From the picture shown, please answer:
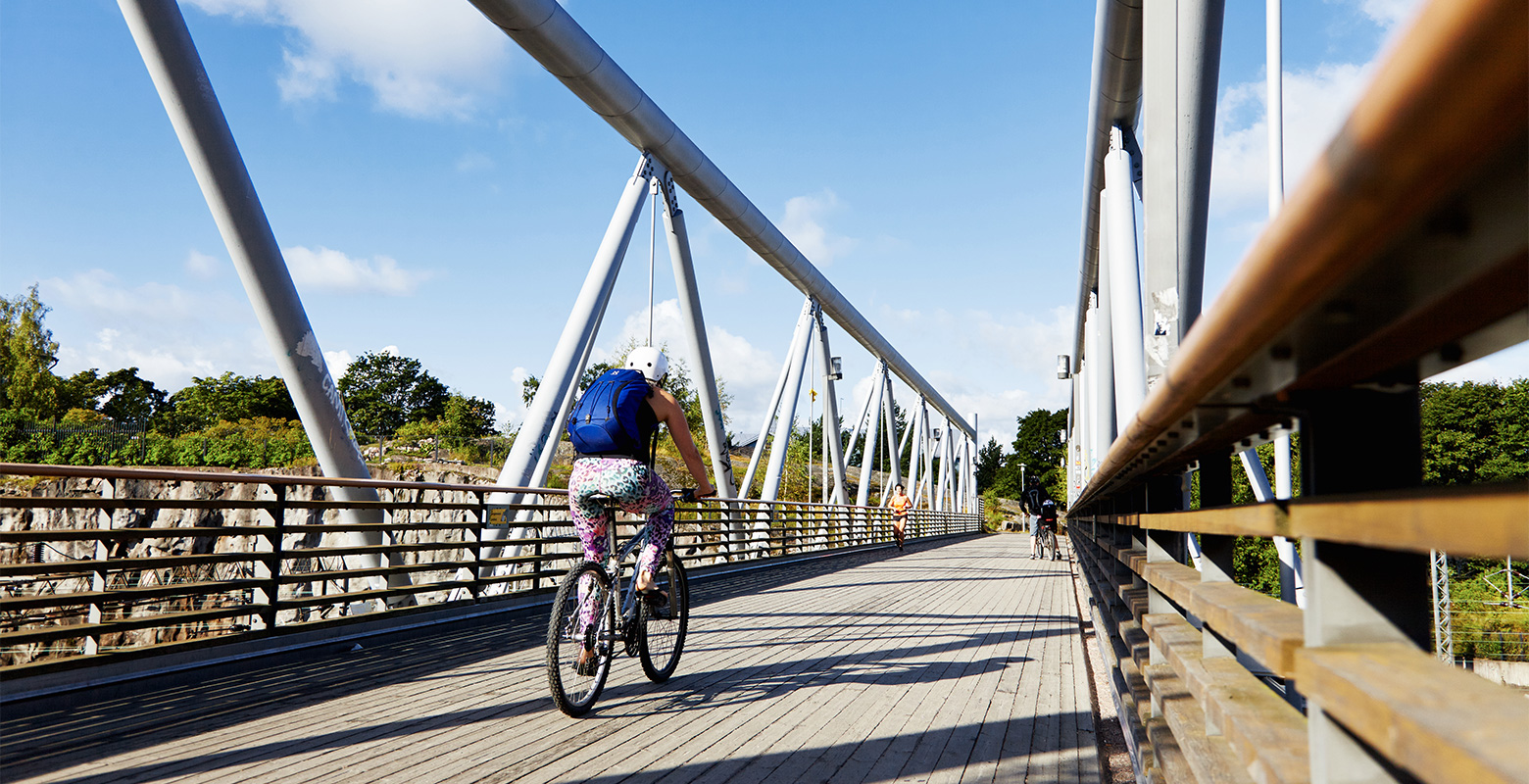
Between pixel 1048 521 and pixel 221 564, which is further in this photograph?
pixel 1048 521

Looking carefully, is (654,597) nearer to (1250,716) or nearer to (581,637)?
(581,637)

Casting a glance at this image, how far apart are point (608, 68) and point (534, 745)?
963 cm

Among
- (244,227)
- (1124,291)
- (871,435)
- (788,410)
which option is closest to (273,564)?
(244,227)

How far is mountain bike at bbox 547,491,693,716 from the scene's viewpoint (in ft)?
12.1

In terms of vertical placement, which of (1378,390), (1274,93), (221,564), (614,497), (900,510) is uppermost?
(1274,93)

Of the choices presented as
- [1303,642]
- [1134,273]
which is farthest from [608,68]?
[1303,642]

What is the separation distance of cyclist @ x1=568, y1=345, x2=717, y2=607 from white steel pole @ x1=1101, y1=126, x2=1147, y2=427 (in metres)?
4.76

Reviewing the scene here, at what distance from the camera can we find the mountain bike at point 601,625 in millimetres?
3678

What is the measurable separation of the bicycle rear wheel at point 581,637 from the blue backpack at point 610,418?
0.49 metres

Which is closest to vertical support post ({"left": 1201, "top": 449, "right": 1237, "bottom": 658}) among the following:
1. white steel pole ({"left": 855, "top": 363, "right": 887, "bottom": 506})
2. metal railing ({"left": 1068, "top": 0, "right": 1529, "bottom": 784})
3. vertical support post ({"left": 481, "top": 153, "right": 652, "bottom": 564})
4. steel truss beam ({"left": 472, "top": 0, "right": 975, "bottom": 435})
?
metal railing ({"left": 1068, "top": 0, "right": 1529, "bottom": 784})

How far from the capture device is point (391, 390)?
86.3 meters

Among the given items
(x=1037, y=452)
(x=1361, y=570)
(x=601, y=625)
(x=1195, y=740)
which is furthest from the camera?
(x=1037, y=452)

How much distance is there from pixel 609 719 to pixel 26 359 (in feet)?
151

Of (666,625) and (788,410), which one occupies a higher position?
(788,410)
